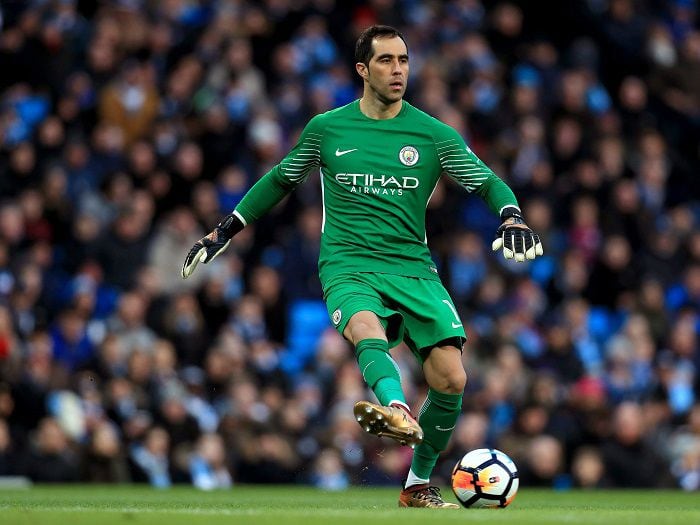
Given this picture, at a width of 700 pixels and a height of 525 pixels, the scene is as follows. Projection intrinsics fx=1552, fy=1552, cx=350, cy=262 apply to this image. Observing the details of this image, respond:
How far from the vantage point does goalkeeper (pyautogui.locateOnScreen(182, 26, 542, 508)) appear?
9.41m

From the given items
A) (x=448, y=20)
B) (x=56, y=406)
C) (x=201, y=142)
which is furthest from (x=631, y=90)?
(x=56, y=406)

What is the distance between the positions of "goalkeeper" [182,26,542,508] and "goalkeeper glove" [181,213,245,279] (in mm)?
22

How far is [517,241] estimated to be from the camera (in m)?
9.16

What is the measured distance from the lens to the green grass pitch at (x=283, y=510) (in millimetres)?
7941

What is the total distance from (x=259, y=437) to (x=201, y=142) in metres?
4.00

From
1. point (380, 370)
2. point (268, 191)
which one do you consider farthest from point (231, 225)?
point (380, 370)

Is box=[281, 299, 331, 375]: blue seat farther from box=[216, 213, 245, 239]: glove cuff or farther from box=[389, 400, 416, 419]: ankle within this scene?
box=[389, 400, 416, 419]: ankle

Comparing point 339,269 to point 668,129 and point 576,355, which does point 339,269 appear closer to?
point 576,355

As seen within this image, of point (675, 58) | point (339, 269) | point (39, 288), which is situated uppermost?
point (675, 58)

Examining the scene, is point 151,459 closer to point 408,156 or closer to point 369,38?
point 408,156

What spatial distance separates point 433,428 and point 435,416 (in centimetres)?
9

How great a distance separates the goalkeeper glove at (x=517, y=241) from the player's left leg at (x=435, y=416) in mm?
740

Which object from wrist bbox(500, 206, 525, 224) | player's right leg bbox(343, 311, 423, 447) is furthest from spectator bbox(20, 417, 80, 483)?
wrist bbox(500, 206, 525, 224)

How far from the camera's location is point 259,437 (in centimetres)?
1622
